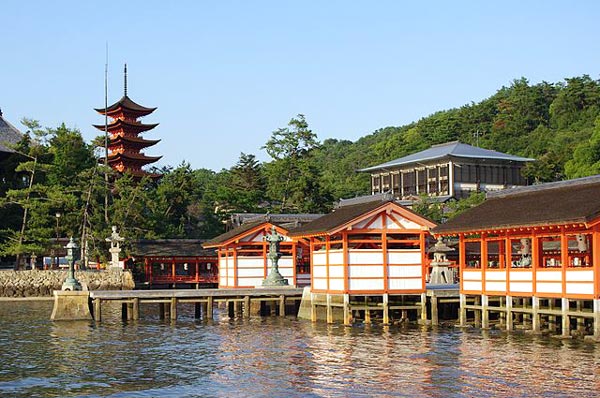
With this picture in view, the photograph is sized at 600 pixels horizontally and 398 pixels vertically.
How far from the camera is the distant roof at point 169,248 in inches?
2532

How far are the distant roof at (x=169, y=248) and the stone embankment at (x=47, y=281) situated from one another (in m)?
1.94

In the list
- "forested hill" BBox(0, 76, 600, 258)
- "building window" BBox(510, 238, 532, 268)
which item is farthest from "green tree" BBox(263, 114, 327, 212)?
"building window" BBox(510, 238, 532, 268)

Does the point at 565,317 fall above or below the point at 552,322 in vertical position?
above

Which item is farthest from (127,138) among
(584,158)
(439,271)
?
(439,271)

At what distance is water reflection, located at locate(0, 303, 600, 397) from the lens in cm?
2111

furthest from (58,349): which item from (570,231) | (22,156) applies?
(22,156)

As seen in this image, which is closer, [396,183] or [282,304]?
[282,304]

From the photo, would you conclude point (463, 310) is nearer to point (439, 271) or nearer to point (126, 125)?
point (439, 271)

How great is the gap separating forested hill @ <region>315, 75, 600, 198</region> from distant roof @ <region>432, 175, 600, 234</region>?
2361 inches

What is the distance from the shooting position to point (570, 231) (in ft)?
89.1

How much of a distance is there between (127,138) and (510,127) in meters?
48.2

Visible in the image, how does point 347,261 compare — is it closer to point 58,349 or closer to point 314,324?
point 314,324

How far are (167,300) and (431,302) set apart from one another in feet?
37.3

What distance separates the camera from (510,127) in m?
112
